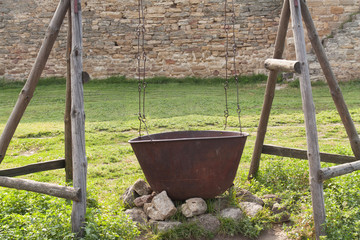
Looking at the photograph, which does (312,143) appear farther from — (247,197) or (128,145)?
(128,145)

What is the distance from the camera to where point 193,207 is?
4074 millimetres

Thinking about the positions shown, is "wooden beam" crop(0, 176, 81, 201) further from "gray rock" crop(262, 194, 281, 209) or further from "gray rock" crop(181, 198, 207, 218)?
"gray rock" crop(262, 194, 281, 209)

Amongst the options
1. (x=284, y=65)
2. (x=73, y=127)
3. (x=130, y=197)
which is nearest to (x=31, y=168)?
(x=130, y=197)

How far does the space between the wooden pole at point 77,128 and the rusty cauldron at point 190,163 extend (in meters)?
0.54

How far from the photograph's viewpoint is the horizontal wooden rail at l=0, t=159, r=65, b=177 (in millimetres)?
4527

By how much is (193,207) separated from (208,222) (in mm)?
188

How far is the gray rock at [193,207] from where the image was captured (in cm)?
407

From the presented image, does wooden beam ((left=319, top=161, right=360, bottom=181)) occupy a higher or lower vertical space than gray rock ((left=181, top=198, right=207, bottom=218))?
higher

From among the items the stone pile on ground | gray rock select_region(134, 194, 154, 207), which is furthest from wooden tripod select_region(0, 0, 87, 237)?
gray rock select_region(134, 194, 154, 207)

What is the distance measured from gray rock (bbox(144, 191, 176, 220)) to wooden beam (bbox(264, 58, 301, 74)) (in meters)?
1.59

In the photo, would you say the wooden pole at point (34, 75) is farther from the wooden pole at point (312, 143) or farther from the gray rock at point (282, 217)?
the gray rock at point (282, 217)

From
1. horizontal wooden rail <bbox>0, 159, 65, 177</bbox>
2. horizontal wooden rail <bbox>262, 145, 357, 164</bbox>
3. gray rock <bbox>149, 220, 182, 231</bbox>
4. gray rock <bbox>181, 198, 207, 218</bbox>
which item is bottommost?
gray rock <bbox>149, 220, 182, 231</bbox>

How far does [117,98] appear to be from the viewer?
39.7 feet

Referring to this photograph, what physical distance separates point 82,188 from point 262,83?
10.8m
